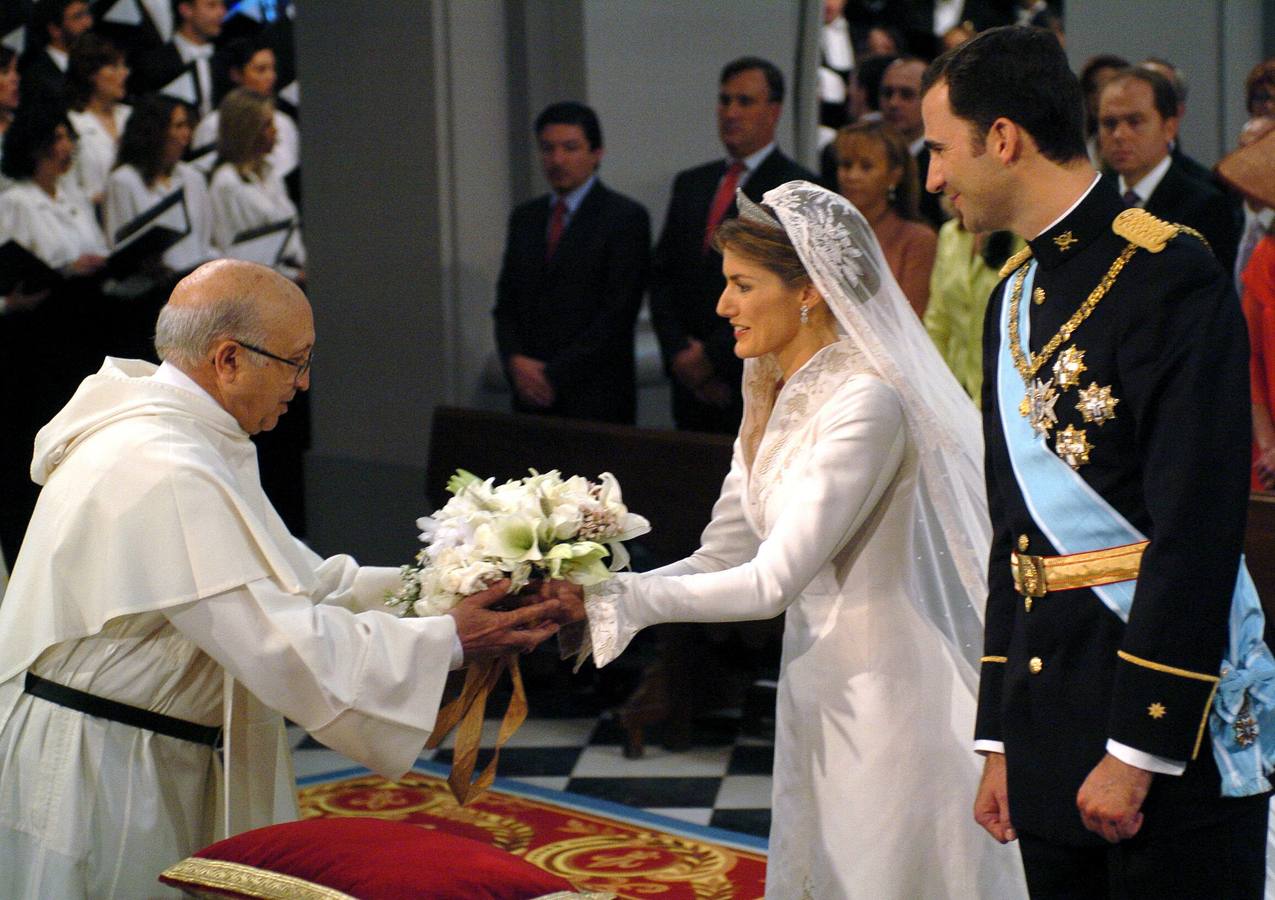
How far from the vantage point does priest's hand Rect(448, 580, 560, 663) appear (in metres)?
2.99

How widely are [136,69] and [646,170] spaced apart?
13.3ft

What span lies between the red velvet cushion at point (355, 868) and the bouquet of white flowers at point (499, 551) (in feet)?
1.02

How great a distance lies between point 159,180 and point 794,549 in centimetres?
747

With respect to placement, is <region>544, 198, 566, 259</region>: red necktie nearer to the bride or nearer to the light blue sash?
the bride

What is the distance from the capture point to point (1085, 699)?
7.60 feet

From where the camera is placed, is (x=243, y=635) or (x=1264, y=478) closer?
(x=243, y=635)

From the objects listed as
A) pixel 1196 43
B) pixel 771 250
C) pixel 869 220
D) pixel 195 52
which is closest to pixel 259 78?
pixel 195 52

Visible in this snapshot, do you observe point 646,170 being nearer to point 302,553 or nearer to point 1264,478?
point 1264,478

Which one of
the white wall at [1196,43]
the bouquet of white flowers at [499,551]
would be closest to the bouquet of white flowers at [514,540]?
the bouquet of white flowers at [499,551]

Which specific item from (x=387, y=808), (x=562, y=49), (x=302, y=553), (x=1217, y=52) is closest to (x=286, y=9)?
(x=562, y=49)

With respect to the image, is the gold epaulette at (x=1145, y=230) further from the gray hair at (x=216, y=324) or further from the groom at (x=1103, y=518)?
the gray hair at (x=216, y=324)

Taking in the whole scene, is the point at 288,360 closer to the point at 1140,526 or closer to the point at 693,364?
the point at 1140,526

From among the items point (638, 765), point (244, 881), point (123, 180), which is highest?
point (123, 180)

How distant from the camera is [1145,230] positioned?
90.5 inches
